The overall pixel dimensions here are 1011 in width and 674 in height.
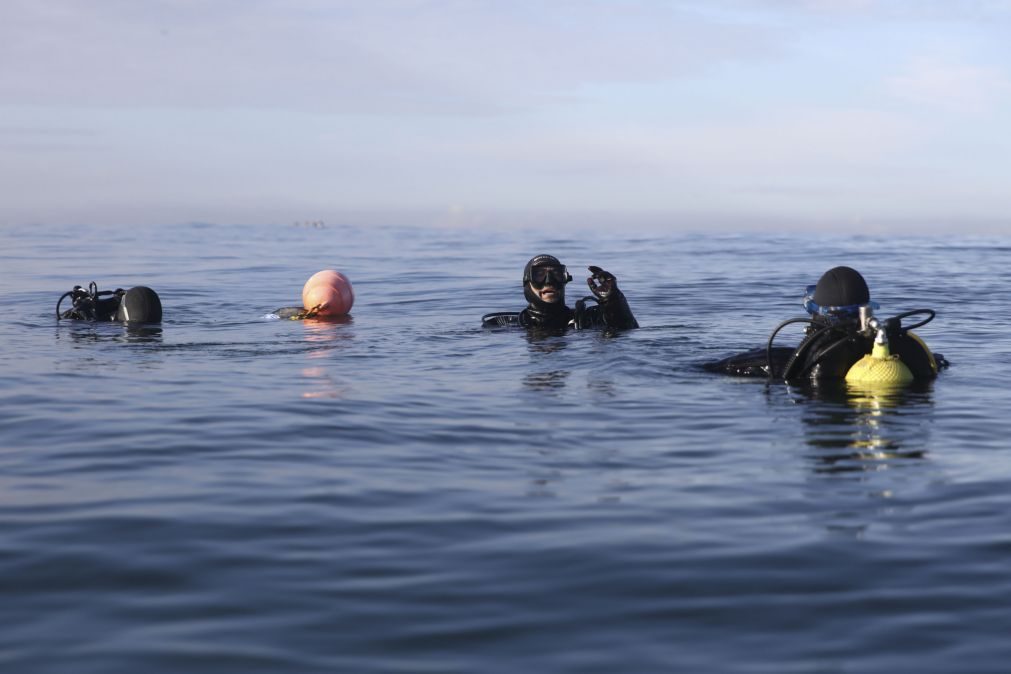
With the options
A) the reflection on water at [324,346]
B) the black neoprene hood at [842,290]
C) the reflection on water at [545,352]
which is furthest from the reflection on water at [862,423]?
the reflection on water at [324,346]

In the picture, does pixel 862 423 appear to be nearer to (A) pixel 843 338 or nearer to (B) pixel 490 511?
(A) pixel 843 338

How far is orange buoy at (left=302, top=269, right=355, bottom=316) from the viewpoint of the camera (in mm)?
17844

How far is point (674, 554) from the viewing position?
543 centimetres

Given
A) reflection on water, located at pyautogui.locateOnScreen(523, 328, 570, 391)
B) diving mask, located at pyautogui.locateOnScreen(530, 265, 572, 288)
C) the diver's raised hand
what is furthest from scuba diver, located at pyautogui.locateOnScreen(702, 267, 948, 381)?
diving mask, located at pyautogui.locateOnScreen(530, 265, 572, 288)

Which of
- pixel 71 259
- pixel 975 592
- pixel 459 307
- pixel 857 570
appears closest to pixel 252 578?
pixel 857 570

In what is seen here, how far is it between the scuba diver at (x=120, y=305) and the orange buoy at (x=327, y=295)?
2.31m

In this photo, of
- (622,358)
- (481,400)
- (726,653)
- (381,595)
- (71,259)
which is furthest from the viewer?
(71,259)

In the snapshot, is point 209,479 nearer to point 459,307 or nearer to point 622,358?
point 622,358

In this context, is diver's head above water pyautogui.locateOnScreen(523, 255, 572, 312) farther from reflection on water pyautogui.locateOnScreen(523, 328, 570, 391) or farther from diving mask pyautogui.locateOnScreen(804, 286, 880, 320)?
diving mask pyautogui.locateOnScreen(804, 286, 880, 320)

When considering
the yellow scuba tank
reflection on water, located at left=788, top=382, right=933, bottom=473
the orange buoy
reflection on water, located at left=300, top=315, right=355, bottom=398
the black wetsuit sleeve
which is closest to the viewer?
reflection on water, located at left=788, top=382, right=933, bottom=473

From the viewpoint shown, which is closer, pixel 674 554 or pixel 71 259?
pixel 674 554

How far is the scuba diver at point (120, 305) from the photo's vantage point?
54.9 feet

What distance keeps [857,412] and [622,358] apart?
385 centimetres

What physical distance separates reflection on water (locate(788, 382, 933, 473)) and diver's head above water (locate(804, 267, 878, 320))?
0.65m
